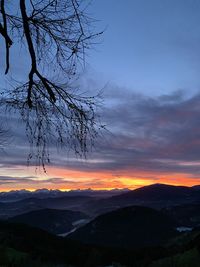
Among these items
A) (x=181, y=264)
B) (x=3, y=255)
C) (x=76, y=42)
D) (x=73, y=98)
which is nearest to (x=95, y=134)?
(x=73, y=98)

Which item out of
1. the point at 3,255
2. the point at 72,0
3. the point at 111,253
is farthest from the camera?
the point at 111,253

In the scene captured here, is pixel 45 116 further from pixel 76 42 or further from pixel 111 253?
pixel 111 253

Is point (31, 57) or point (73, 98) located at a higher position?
point (31, 57)

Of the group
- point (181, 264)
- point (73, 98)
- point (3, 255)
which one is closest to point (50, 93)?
point (73, 98)

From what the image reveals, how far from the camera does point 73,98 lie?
7836 millimetres

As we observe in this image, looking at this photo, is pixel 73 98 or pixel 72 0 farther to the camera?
pixel 73 98

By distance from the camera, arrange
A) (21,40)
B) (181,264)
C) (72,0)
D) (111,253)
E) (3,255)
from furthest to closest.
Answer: (111,253) → (181,264) → (3,255) → (21,40) → (72,0)

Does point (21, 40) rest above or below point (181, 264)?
above

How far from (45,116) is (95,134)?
41.1 inches

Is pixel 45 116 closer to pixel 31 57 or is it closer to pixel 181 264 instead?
pixel 31 57

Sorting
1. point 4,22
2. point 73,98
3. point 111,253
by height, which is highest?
point 4,22

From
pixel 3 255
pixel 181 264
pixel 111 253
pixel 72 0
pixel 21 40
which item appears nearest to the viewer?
pixel 72 0

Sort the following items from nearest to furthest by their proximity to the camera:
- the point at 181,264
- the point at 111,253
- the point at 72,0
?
the point at 72,0 < the point at 181,264 < the point at 111,253

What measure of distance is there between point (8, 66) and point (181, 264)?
502 inches
